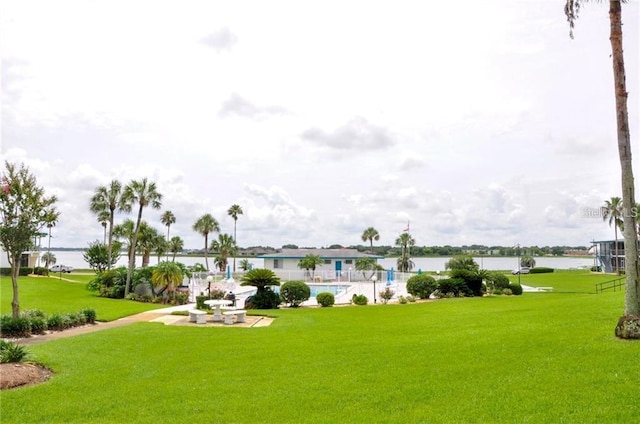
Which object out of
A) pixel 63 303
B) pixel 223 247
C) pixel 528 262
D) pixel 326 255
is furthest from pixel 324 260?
pixel 528 262

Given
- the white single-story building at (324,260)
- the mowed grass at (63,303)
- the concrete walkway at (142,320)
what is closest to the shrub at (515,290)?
the concrete walkway at (142,320)

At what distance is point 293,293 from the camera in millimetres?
26562

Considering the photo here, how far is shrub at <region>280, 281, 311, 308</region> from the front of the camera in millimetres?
26578

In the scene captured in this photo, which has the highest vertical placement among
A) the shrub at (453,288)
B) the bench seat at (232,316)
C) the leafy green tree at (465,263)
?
the leafy green tree at (465,263)

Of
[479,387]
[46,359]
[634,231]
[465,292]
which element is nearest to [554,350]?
[479,387]

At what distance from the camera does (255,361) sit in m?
11.2

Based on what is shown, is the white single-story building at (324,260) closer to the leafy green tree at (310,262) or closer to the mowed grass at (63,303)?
the leafy green tree at (310,262)

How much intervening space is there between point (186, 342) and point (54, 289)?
2724cm

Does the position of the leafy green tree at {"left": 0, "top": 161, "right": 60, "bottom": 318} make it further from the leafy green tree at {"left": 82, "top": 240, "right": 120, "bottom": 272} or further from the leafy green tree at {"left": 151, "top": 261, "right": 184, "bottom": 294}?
the leafy green tree at {"left": 82, "top": 240, "right": 120, "bottom": 272}

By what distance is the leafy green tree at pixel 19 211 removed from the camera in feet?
45.5

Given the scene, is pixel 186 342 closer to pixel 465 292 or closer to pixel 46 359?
pixel 46 359

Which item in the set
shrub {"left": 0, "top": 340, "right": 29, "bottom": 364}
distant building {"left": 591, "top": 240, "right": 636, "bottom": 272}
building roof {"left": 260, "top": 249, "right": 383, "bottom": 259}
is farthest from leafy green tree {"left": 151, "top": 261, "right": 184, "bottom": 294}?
distant building {"left": 591, "top": 240, "right": 636, "bottom": 272}

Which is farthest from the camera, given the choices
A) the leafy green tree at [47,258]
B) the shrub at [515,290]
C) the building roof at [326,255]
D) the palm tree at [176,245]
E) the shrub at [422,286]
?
the palm tree at [176,245]

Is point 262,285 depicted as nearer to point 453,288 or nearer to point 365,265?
point 453,288
